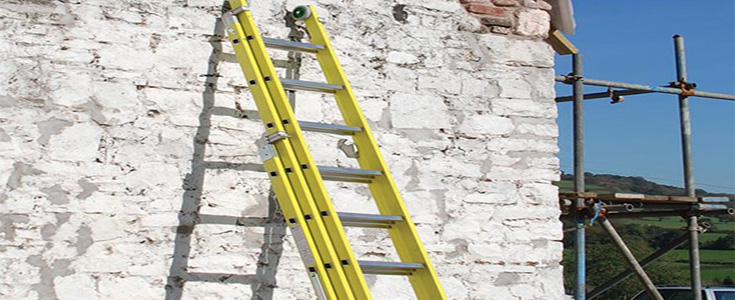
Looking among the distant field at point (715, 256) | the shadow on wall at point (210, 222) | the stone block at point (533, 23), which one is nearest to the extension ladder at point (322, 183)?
the shadow on wall at point (210, 222)

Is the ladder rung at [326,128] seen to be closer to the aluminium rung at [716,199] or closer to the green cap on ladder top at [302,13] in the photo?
the green cap on ladder top at [302,13]

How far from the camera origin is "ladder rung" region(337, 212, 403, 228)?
3.14m

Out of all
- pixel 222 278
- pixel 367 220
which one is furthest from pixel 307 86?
pixel 222 278

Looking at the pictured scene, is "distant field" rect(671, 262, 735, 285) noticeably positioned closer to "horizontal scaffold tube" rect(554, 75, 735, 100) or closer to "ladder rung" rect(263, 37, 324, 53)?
"horizontal scaffold tube" rect(554, 75, 735, 100)

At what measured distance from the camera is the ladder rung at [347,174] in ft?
10.5

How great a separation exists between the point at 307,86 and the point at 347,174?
18.1 inches

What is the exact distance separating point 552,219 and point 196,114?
→ 6.25 feet

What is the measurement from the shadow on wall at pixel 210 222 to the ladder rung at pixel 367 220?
74 cm

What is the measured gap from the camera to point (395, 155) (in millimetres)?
4109

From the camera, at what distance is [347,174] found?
3289mm

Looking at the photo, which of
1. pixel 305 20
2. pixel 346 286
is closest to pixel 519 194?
pixel 305 20

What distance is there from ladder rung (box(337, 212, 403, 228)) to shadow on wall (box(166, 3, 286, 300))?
0.74m

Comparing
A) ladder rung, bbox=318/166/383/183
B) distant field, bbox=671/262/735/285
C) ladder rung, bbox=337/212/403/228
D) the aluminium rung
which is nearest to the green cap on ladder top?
ladder rung, bbox=318/166/383/183

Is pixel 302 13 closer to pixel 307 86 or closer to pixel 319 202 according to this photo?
pixel 307 86
